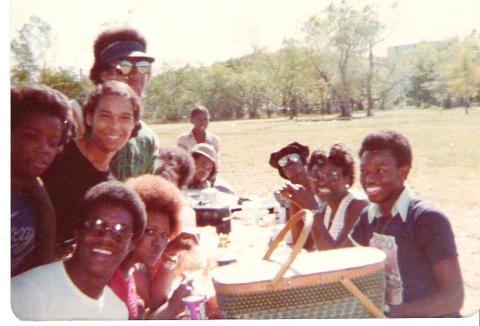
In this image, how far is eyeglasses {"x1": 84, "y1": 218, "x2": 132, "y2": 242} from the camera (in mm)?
1994

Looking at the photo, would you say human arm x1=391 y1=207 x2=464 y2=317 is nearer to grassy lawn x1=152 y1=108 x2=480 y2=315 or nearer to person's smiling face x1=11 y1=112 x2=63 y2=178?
grassy lawn x1=152 y1=108 x2=480 y2=315

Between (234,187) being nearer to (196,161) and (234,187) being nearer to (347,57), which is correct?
(196,161)

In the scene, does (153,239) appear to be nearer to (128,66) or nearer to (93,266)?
(93,266)

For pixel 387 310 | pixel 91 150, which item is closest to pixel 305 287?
pixel 387 310

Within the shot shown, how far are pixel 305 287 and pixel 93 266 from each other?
0.77m

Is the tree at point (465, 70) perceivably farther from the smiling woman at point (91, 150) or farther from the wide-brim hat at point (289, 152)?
the smiling woman at point (91, 150)

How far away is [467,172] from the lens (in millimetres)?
2291

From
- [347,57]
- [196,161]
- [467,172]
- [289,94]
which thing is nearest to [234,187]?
[196,161]

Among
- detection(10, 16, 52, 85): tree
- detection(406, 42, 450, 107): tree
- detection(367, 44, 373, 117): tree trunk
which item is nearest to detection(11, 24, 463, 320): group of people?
detection(10, 16, 52, 85): tree

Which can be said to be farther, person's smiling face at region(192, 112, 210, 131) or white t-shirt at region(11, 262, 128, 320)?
person's smiling face at region(192, 112, 210, 131)

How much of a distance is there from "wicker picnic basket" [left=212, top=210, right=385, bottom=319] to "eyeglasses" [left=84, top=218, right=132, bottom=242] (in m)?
0.38

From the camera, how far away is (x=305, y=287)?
1878mm

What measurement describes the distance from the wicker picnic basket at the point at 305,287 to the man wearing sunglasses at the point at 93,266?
1.29 ft
